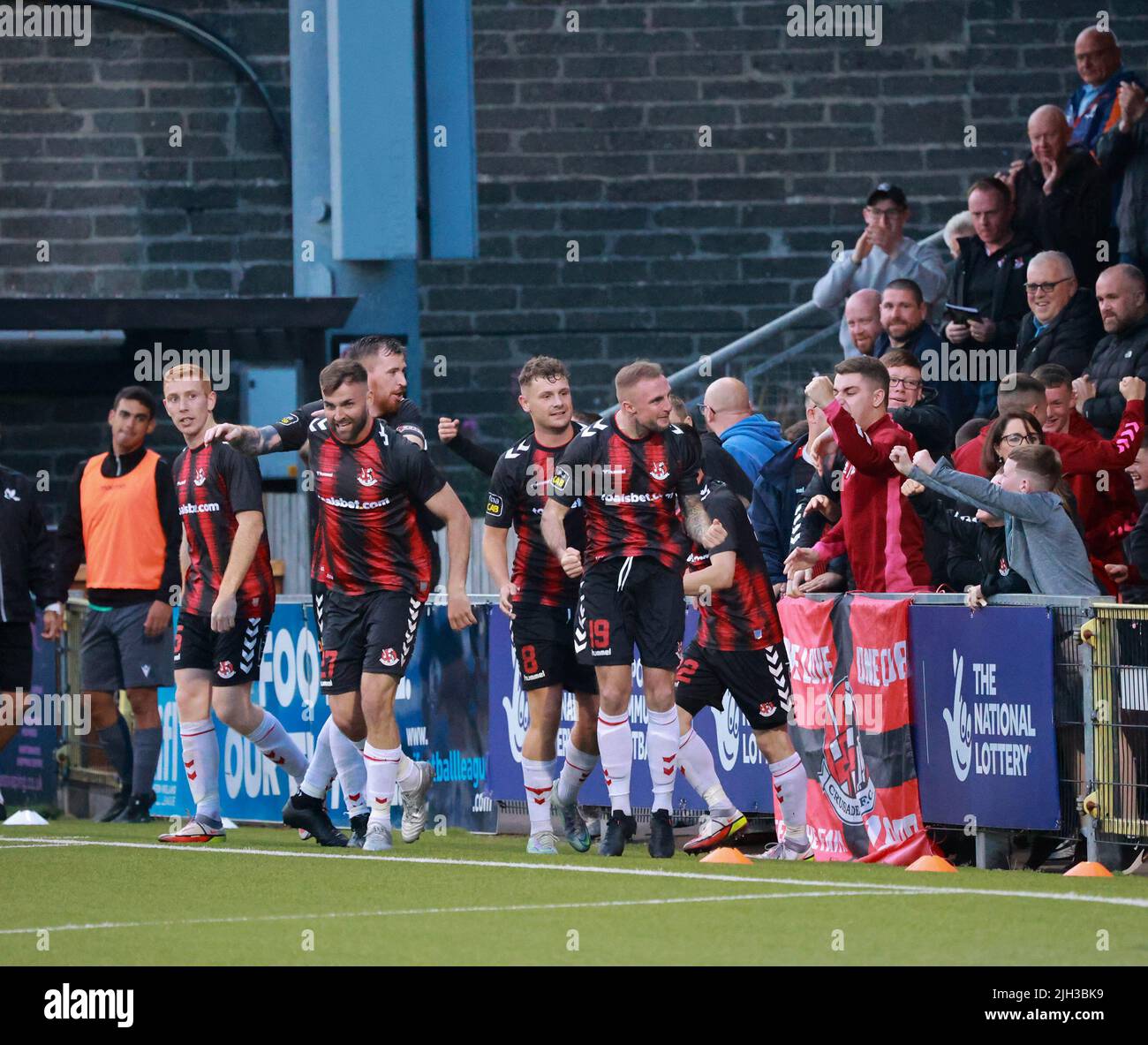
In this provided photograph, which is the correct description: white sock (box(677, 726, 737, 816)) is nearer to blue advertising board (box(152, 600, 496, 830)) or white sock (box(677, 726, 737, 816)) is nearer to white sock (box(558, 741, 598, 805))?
white sock (box(558, 741, 598, 805))

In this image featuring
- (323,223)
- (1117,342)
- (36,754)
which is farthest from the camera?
(323,223)

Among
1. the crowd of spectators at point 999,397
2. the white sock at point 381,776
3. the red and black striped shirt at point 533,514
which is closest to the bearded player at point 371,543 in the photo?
the white sock at point 381,776

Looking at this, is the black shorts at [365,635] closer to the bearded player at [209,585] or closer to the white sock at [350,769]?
the white sock at [350,769]

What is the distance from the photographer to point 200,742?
10.5 meters

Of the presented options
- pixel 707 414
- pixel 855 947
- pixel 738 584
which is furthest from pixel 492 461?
pixel 855 947

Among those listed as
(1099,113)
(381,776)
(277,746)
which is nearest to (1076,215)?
(1099,113)

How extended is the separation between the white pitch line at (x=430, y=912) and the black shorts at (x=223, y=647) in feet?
10.2

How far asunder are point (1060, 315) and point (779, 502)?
214 centimetres

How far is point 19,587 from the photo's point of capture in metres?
12.5

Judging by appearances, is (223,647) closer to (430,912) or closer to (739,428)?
(739,428)

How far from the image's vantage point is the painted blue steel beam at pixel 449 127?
14.3m

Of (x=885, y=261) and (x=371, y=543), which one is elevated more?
(x=885, y=261)

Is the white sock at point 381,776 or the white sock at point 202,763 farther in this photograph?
the white sock at point 202,763

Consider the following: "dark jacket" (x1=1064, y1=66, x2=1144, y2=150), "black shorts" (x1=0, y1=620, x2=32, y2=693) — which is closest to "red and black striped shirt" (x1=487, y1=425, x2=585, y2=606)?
"black shorts" (x1=0, y1=620, x2=32, y2=693)
